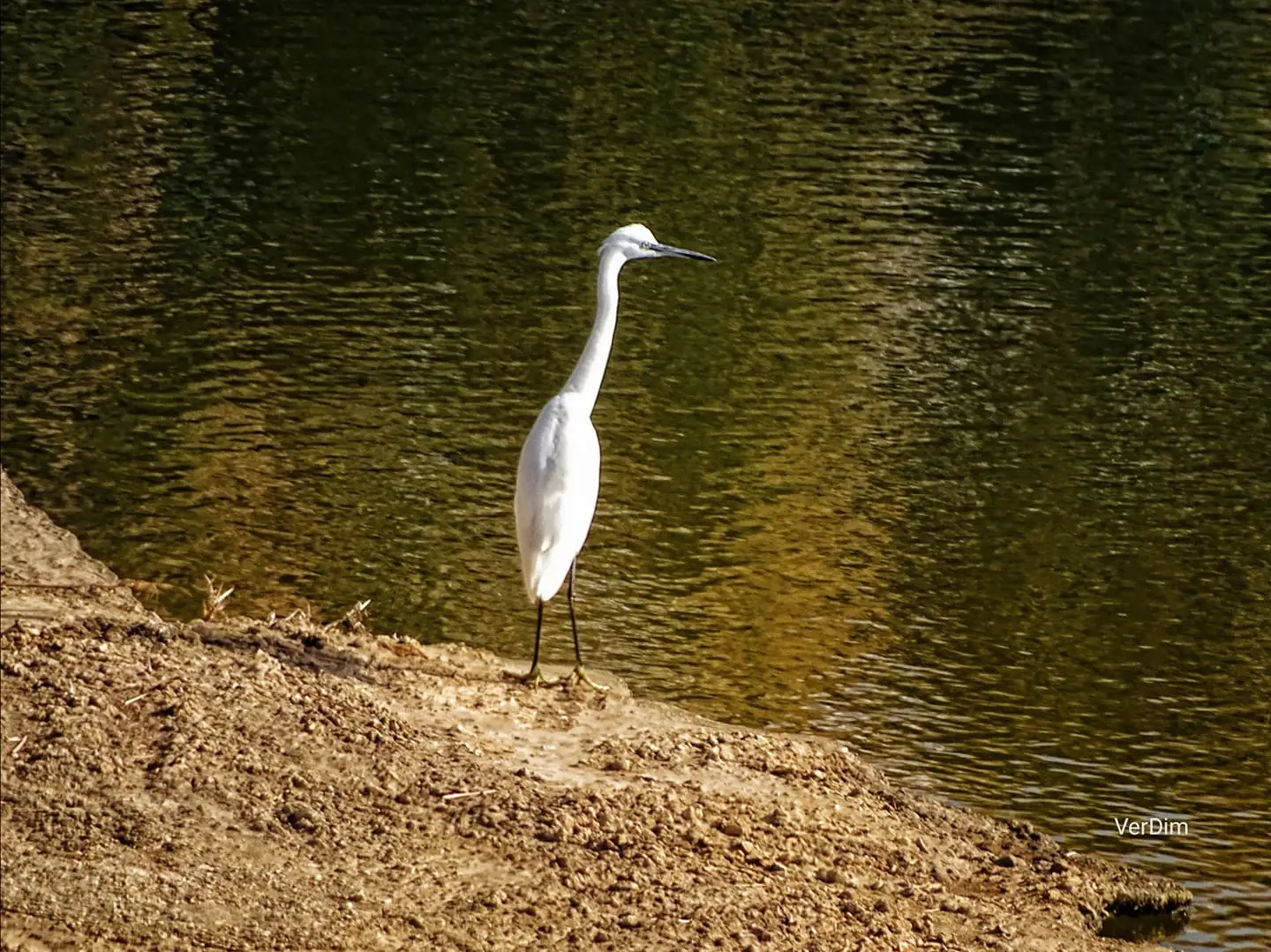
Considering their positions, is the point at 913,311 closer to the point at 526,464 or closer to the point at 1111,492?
the point at 1111,492

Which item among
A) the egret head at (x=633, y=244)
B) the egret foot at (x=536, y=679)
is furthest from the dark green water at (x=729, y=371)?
the egret head at (x=633, y=244)

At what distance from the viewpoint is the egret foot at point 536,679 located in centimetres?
864

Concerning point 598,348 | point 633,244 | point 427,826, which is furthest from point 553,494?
point 427,826

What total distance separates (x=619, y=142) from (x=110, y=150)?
5931mm

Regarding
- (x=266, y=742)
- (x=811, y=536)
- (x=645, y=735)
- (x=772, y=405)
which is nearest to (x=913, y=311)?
(x=772, y=405)

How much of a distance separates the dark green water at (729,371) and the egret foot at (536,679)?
0.92m

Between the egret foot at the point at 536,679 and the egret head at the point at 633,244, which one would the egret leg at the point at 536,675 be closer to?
the egret foot at the point at 536,679

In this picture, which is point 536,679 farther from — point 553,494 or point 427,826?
point 427,826

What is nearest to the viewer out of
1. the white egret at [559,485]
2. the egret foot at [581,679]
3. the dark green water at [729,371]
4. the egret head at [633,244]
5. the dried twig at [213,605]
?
the white egret at [559,485]

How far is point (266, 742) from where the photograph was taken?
21.9ft

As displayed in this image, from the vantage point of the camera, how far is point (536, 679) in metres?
8.68

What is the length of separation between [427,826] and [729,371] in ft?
29.0

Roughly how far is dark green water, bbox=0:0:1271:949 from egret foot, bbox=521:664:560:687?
0.92 m

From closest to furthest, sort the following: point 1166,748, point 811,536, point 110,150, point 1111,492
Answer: point 1166,748
point 811,536
point 1111,492
point 110,150
